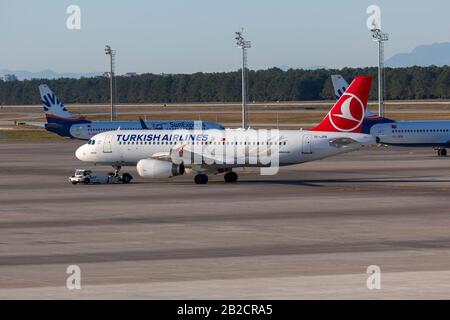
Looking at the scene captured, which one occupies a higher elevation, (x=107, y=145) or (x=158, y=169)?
(x=107, y=145)

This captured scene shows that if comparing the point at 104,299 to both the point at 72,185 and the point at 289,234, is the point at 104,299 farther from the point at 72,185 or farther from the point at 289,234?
the point at 72,185

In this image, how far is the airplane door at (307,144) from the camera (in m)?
75.7

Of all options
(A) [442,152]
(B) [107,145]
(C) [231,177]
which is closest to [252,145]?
(C) [231,177]

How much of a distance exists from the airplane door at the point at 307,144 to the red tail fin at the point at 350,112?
3.92ft

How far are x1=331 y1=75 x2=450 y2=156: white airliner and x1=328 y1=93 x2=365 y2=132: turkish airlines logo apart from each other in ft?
119

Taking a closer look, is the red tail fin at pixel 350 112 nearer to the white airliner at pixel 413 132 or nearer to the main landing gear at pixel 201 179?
the main landing gear at pixel 201 179

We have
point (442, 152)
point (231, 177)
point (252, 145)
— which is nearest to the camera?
point (252, 145)

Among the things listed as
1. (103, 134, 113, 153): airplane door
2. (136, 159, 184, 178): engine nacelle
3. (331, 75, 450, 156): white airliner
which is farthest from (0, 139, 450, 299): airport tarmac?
(331, 75, 450, 156): white airliner

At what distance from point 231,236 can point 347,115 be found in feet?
96.6

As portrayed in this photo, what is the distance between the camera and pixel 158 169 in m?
76.2

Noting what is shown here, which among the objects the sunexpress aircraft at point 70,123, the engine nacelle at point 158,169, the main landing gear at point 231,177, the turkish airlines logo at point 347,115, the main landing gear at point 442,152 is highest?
the turkish airlines logo at point 347,115

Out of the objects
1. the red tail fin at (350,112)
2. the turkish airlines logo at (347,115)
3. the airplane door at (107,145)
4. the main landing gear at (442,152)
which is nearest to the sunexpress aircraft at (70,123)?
the main landing gear at (442,152)

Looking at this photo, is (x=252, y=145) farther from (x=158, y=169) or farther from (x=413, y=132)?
(x=413, y=132)
